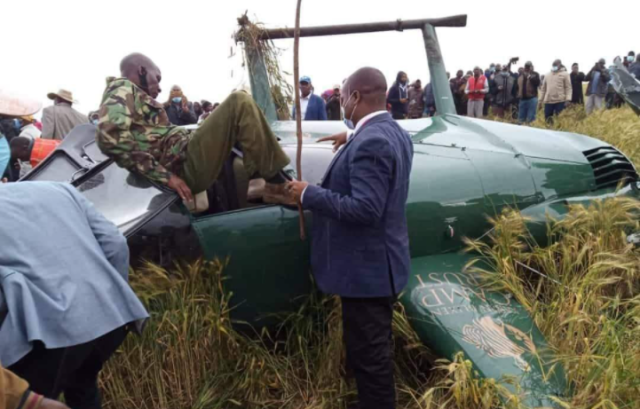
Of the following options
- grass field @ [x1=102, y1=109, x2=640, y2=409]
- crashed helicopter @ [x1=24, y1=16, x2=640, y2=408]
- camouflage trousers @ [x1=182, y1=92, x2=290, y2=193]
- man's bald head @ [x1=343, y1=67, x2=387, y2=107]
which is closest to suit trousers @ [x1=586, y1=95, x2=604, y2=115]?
crashed helicopter @ [x1=24, y1=16, x2=640, y2=408]

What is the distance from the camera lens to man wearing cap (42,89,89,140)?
19.9ft

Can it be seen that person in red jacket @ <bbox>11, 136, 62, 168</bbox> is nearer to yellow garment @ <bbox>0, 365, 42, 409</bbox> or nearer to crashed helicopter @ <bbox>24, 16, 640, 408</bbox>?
crashed helicopter @ <bbox>24, 16, 640, 408</bbox>

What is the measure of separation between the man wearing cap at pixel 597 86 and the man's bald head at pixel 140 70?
11.2m

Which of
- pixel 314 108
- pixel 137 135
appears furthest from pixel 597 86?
pixel 137 135

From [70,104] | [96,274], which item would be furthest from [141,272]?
[70,104]

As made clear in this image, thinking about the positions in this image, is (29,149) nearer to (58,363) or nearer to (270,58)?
(270,58)

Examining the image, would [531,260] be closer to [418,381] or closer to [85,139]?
[418,381]

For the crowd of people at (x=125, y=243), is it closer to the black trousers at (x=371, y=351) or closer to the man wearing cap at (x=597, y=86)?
the black trousers at (x=371, y=351)

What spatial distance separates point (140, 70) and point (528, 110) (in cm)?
997

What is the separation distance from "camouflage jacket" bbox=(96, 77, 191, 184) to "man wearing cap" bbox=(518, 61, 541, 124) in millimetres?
9392

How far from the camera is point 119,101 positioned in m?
2.39

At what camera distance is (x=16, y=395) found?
1.19 metres

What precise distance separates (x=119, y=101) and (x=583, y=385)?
2.49 meters

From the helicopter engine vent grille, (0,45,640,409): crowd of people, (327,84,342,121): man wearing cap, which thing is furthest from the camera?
(327,84,342,121): man wearing cap
